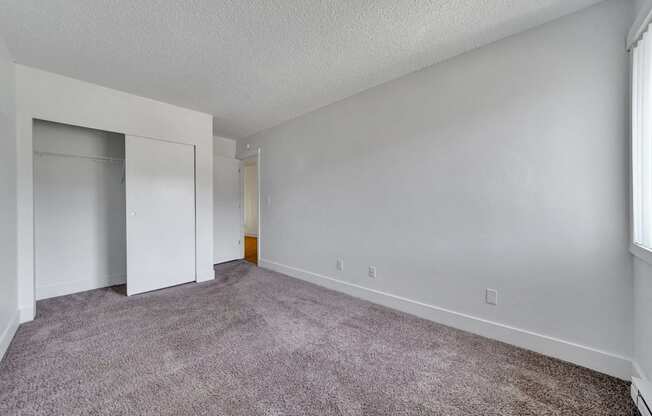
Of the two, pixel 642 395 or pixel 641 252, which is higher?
pixel 641 252

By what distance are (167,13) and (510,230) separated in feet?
9.94

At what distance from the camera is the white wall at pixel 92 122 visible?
2492 millimetres

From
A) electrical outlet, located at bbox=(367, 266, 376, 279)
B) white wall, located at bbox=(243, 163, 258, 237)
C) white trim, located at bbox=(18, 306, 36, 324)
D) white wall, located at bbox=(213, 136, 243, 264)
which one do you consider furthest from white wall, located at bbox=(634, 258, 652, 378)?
white wall, located at bbox=(243, 163, 258, 237)

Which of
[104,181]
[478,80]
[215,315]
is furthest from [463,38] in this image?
[104,181]

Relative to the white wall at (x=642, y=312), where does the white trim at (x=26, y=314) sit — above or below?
below

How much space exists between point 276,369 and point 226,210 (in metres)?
3.75

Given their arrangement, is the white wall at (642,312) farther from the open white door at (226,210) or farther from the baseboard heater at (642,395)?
the open white door at (226,210)

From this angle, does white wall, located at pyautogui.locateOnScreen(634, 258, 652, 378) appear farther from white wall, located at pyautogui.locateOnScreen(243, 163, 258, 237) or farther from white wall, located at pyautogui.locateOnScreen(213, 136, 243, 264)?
white wall, located at pyautogui.locateOnScreen(243, 163, 258, 237)

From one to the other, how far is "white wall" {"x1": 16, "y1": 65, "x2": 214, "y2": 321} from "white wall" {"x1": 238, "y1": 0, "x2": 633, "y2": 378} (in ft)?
6.83

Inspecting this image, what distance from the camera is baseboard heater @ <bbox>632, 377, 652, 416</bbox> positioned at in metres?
1.25

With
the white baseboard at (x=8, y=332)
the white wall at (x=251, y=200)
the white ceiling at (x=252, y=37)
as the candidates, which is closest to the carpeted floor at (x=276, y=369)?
the white baseboard at (x=8, y=332)

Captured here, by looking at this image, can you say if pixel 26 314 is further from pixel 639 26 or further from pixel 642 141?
pixel 639 26

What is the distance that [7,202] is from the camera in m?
2.14

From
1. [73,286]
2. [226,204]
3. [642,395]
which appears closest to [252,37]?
[642,395]
